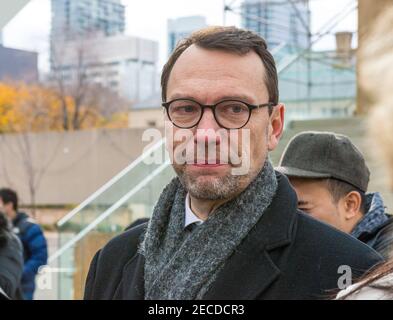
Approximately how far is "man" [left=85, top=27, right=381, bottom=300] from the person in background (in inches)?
15.4

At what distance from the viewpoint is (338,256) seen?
1.44 m

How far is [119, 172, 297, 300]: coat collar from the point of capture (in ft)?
4.59

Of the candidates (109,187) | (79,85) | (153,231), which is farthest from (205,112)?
(79,85)

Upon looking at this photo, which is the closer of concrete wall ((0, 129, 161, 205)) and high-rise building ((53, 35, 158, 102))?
high-rise building ((53, 35, 158, 102))

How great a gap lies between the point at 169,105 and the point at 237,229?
11.5 inches

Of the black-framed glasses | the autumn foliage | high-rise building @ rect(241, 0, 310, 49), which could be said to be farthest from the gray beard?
the autumn foliage

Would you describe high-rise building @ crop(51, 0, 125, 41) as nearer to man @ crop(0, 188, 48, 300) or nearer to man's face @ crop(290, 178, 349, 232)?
man @ crop(0, 188, 48, 300)

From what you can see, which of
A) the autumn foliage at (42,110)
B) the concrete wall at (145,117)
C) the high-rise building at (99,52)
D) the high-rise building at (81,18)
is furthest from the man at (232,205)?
the concrete wall at (145,117)

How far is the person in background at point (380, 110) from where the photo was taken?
2.85 feet

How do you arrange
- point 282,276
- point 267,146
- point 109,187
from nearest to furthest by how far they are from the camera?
1. point 282,276
2. point 267,146
3. point 109,187

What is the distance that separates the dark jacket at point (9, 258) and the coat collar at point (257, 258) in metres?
2.27

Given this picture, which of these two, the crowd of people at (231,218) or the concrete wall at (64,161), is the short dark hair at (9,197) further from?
the concrete wall at (64,161)

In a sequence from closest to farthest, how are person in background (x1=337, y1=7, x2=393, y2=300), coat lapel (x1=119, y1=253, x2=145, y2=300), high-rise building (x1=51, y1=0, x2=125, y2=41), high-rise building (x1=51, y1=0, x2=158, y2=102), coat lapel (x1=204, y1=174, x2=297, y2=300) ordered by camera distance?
person in background (x1=337, y1=7, x2=393, y2=300)
coat lapel (x1=204, y1=174, x2=297, y2=300)
coat lapel (x1=119, y1=253, x2=145, y2=300)
high-rise building (x1=51, y1=0, x2=125, y2=41)
high-rise building (x1=51, y1=0, x2=158, y2=102)
